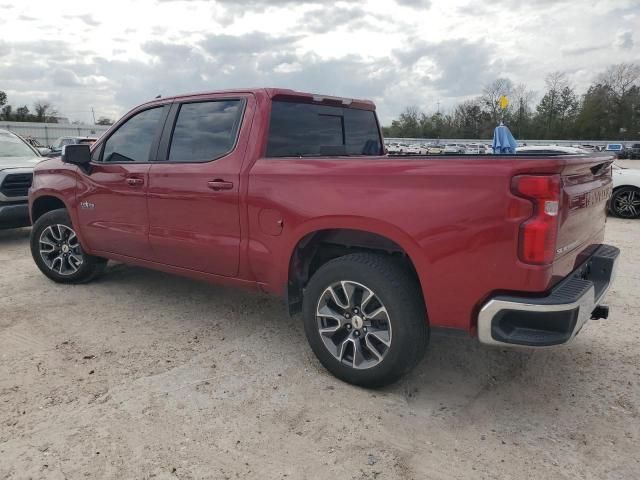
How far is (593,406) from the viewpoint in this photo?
123 inches

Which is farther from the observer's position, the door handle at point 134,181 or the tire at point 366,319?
the door handle at point 134,181

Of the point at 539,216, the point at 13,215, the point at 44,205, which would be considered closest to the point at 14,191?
the point at 13,215

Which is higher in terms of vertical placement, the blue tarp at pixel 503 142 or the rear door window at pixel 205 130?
the rear door window at pixel 205 130

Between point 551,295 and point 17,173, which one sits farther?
point 17,173

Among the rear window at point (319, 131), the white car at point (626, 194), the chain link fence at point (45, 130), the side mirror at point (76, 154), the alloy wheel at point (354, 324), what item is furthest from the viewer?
the chain link fence at point (45, 130)

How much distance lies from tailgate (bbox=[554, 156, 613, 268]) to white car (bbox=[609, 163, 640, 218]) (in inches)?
315

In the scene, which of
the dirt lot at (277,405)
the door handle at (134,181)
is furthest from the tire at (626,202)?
the door handle at (134,181)

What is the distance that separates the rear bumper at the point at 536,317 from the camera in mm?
2596

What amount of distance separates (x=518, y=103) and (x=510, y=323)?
88.7 meters

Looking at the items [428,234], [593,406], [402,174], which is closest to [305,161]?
[402,174]

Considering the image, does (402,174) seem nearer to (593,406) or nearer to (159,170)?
(593,406)

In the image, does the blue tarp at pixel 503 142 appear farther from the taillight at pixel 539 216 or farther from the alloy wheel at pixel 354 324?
the taillight at pixel 539 216

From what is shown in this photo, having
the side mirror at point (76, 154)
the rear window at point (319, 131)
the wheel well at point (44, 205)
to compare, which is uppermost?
the rear window at point (319, 131)

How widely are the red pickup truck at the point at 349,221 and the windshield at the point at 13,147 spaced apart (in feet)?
15.9
